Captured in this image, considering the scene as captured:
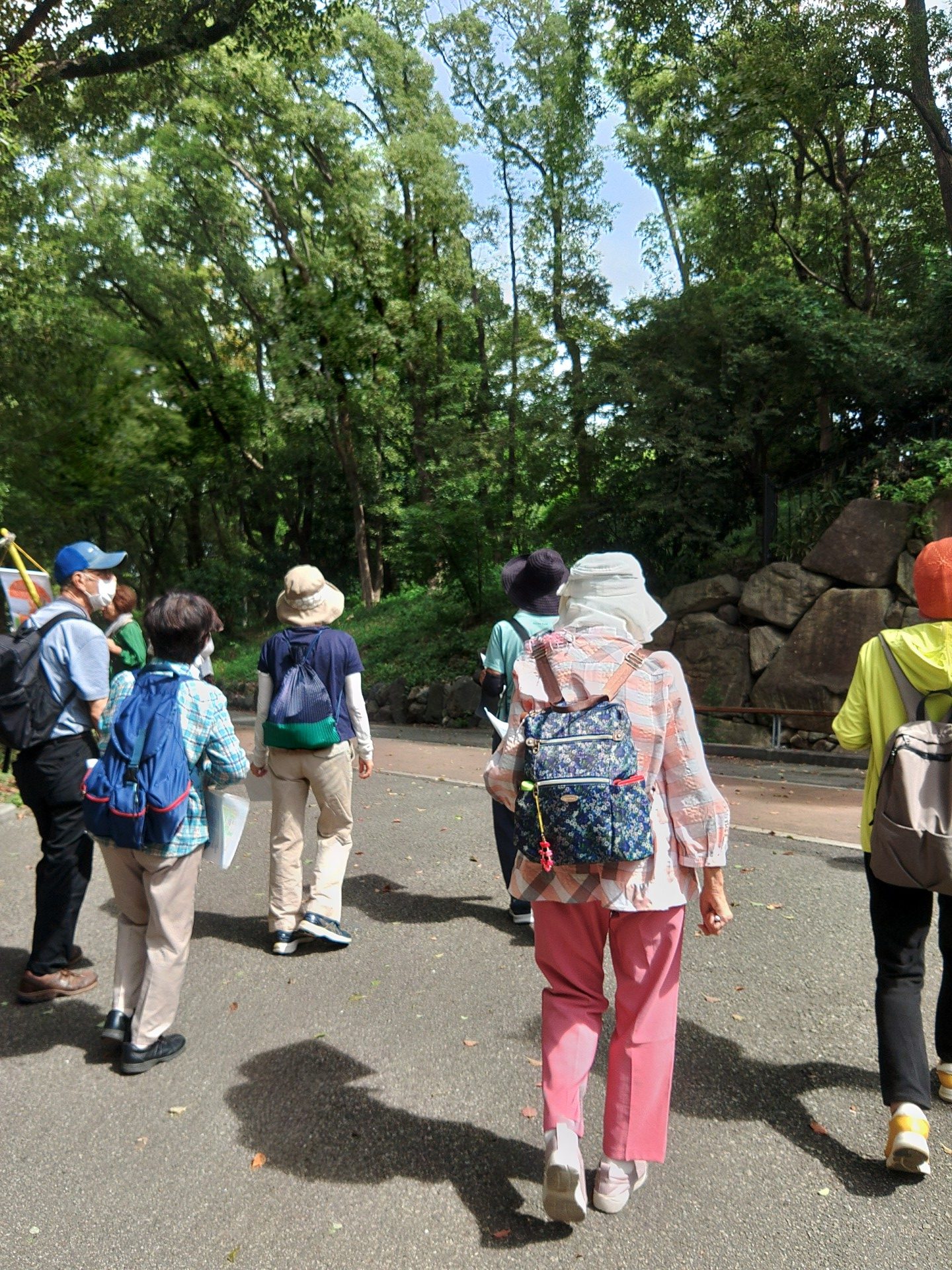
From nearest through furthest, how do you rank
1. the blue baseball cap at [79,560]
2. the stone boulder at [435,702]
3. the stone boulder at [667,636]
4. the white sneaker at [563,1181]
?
1. the white sneaker at [563,1181]
2. the blue baseball cap at [79,560]
3. the stone boulder at [667,636]
4. the stone boulder at [435,702]

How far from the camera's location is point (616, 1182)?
292 centimetres

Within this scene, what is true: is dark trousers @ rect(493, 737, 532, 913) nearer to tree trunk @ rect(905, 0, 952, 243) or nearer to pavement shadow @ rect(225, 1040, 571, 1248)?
pavement shadow @ rect(225, 1040, 571, 1248)

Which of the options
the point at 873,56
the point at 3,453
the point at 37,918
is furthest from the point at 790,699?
the point at 3,453

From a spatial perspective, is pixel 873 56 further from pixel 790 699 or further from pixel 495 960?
pixel 495 960

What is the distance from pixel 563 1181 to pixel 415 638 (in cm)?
2062

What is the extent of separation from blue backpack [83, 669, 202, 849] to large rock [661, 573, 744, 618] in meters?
12.2

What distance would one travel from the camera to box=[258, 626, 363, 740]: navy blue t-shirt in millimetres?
5062

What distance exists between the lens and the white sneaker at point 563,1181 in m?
2.68

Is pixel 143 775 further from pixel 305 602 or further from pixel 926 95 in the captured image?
pixel 926 95

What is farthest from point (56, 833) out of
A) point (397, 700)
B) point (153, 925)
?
point (397, 700)

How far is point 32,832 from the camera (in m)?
8.11

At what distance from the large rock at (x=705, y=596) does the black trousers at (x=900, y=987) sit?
12201mm

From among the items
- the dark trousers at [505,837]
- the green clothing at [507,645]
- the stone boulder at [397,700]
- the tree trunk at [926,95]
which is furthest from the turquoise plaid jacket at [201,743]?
the stone boulder at [397,700]

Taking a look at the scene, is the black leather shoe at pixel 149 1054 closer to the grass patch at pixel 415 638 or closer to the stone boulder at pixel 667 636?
the stone boulder at pixel 667 636
